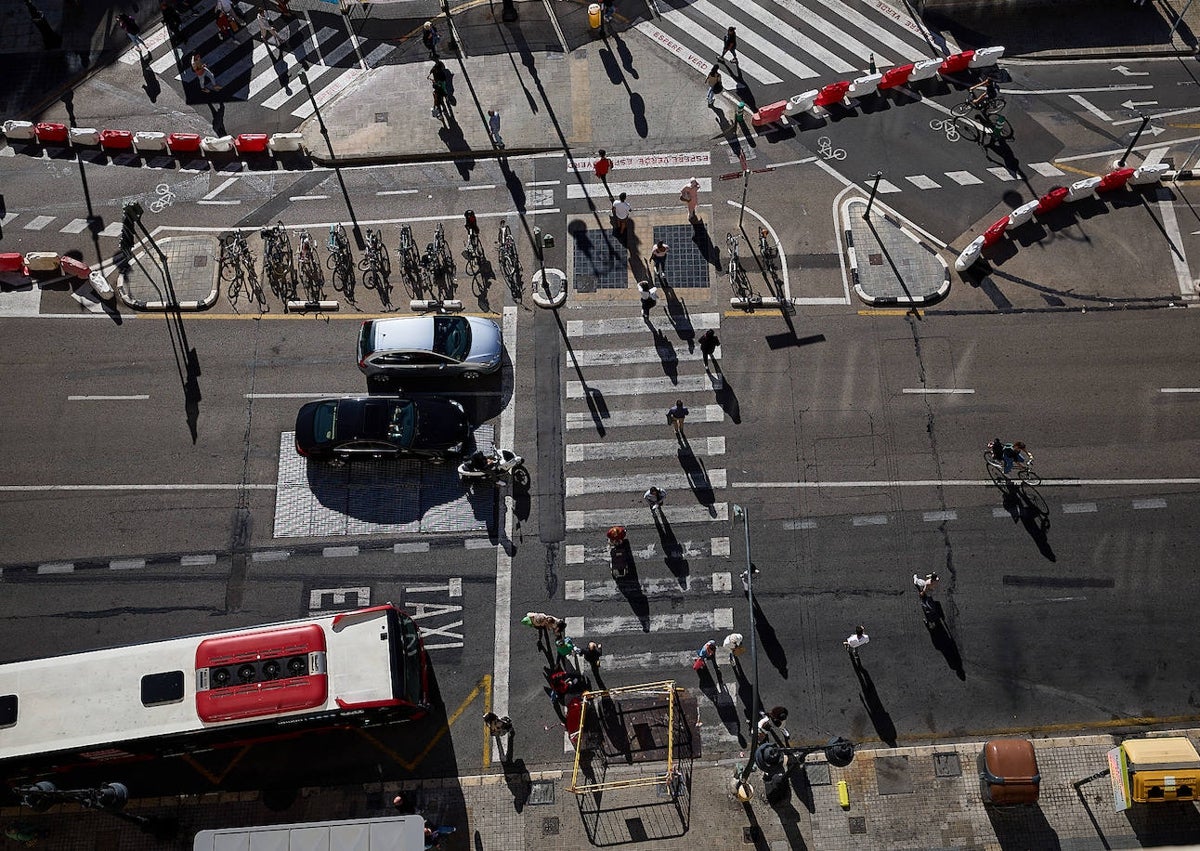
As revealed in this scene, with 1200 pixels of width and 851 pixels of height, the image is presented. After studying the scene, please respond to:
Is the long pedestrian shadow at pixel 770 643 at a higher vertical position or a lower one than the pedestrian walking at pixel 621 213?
lower

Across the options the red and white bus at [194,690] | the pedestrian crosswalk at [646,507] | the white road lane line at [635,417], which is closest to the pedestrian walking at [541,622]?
the pedestrian crosswalk at [646,507]

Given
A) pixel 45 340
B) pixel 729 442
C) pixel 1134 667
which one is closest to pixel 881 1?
pixel 729 442

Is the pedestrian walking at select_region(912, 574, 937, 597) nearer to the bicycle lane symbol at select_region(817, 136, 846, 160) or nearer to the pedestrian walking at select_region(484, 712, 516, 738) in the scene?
the pedestrian walking at select_region(484, 712, 516, 738)

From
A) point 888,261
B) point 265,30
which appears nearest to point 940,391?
point 888,261

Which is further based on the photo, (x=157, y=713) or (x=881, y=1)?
(x=881, y=1)

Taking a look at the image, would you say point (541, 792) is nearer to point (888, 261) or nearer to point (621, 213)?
point (621, 213)

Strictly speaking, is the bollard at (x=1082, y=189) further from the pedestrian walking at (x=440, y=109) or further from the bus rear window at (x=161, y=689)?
the bus rear window at (x=161, y=689)

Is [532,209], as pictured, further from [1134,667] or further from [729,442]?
[1134,667]
